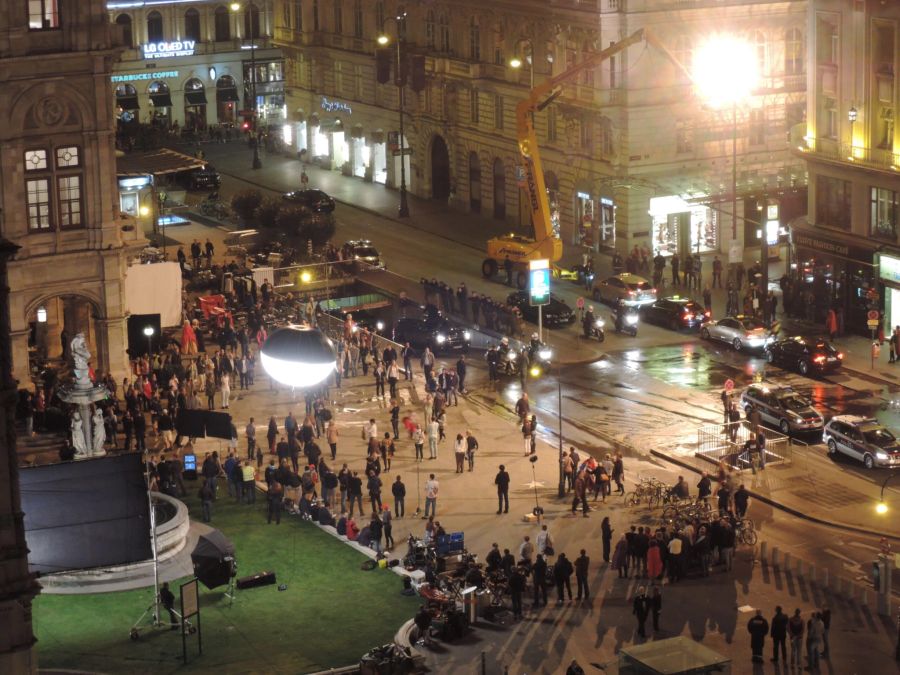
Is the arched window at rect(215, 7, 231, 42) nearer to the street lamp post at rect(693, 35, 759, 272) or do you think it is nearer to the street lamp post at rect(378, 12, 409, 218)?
the street lamp post at rect(378, 12, 409, 218)

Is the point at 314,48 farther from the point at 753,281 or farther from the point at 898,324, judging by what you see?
the point at 898,324

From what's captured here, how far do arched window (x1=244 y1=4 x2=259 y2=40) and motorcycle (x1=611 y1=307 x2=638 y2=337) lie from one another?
59.4 meters

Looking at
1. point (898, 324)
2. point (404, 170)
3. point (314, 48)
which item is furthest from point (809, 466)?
point (314, 48)

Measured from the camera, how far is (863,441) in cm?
5794

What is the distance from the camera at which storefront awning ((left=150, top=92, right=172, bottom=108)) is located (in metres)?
126

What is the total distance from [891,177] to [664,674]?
39427 mm

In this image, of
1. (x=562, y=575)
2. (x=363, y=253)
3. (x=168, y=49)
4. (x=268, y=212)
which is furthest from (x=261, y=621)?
(x=168, y=49)

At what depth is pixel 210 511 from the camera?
54562 millimetres

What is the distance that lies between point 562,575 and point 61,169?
2500 cm

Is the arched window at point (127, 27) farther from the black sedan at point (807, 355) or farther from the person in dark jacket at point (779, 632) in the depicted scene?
the person in dark jacket at point (779, 632)

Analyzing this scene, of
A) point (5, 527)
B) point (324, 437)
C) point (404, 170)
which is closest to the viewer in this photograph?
point (5, 527)

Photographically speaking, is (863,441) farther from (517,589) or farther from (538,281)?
(517,589)

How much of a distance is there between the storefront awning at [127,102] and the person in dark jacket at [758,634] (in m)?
86.4

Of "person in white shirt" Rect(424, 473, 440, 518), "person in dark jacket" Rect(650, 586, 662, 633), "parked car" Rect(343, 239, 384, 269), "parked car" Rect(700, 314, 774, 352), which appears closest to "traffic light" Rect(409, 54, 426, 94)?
"parked car" Rect(343, 239, 384, 269)
